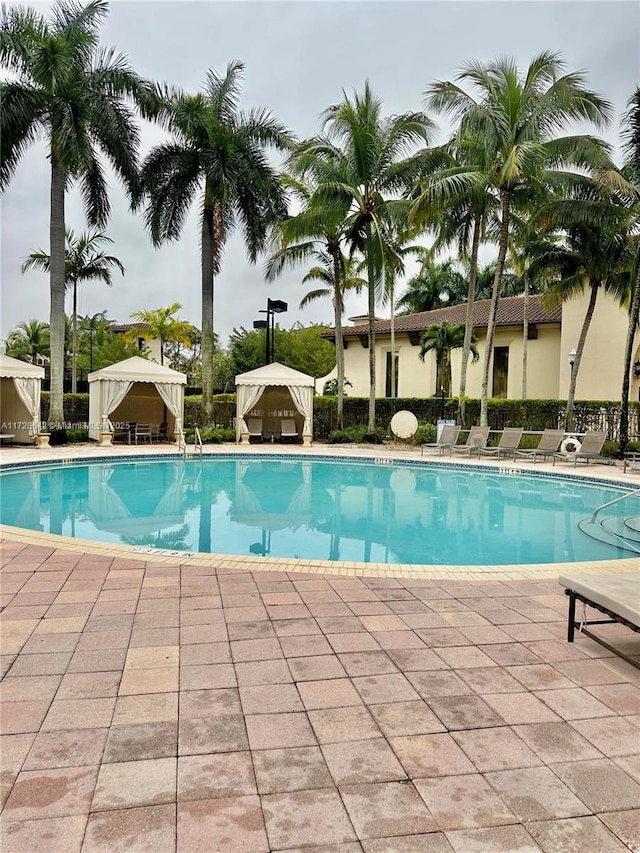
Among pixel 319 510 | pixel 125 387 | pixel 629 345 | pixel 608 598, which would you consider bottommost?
pixel 319 510

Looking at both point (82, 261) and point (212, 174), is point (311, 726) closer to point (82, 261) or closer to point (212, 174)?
point (212, 174)

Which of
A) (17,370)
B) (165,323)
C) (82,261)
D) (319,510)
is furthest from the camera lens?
(165,323)

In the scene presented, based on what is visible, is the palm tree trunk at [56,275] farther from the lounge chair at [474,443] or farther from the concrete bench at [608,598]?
the concrete bench at [608,598]

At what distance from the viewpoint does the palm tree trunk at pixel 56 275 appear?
→ 17094mm

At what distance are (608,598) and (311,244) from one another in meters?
18.7

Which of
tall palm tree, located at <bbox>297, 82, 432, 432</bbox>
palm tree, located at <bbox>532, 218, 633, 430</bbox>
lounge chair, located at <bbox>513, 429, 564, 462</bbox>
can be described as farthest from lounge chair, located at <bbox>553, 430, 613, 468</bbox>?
tall palm tree, located at <bbox>297, 82, 432, 432</bbox>

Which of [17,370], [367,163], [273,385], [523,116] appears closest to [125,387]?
[17,370]

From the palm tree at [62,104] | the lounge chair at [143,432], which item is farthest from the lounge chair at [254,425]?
the palm tree at [62,104]

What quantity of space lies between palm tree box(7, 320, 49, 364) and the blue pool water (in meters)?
28.6

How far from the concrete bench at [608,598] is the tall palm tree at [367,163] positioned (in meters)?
15.2

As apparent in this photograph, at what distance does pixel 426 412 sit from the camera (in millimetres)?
21953

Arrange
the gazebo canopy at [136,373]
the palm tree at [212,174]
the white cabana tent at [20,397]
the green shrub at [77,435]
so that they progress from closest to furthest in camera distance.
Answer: the white cabana tent at [20,397]
the gazebo canopy at [136,373]
the green shrub at [77,435]
the palm tree at [212,174]

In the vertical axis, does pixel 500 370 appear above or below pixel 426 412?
above

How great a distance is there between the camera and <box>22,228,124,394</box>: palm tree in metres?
25.8
